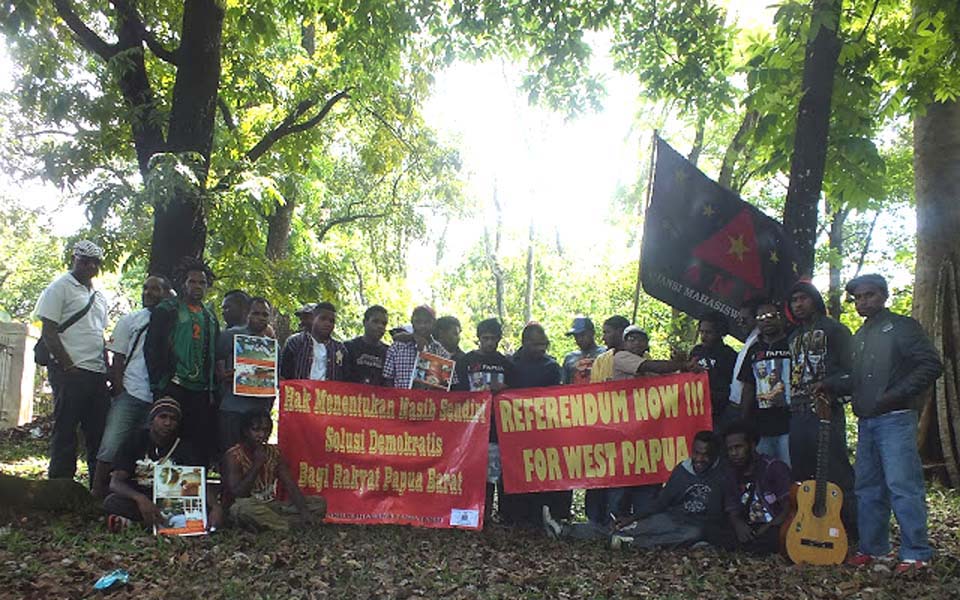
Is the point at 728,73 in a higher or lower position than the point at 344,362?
higher

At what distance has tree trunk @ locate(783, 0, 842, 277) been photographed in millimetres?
7785

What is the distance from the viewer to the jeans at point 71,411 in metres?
7.20

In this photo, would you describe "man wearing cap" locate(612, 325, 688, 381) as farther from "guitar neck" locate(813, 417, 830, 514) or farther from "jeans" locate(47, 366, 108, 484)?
"jeans" locate(47, 366, 108, 484)

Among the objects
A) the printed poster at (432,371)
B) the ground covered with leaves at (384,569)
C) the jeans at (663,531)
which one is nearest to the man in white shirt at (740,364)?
the jeans at (663,531)

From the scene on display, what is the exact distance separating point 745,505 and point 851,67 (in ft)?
16.7

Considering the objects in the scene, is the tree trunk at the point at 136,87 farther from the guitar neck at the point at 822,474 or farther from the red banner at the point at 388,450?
the guitar neck at the point at 822,474

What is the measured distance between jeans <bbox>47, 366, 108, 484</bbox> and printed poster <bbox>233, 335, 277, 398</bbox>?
4.58 ft

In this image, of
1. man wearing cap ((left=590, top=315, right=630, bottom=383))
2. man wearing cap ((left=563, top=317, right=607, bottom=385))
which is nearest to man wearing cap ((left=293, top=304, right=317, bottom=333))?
man wearing cap ((left=563, top=317, right=607, bottom=385))

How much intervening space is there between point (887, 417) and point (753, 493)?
1271 mm

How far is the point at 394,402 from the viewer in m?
7.84

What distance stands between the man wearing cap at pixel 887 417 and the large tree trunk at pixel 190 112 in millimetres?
7316

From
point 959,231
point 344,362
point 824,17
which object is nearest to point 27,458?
point 344,362

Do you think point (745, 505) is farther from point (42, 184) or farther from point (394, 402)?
point (42, 184)

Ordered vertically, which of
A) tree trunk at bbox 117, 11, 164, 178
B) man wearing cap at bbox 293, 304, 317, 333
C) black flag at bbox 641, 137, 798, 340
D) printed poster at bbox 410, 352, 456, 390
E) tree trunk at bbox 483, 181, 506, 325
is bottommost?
printed poster at bbox 410, 352, 456, 390
